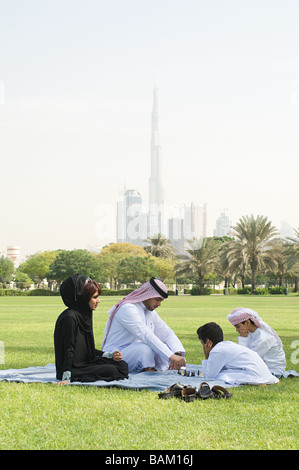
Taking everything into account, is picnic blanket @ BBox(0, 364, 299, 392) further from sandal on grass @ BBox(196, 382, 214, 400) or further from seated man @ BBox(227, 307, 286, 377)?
sandal on grass @ BBox(196, 382, 214, 400)

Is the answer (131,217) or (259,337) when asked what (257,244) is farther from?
(131,217)

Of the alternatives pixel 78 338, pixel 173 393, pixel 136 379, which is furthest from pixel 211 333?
pixel 78 338

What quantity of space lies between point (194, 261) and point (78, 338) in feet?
198

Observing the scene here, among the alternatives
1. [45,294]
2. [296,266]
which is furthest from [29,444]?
[45,294]

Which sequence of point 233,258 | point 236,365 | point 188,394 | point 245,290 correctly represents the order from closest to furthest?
point 188,394
point 236,365
point 233,258
point 245,290

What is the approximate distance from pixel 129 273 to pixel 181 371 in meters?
62.9

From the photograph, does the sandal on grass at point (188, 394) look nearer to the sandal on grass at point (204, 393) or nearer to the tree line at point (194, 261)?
the sandal on grass at point (204, 393)

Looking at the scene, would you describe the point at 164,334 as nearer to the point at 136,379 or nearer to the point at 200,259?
the point at 136,379

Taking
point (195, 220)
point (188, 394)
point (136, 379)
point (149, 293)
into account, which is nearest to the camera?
point (188, 394)

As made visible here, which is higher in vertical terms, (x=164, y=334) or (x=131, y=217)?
(x=131, y=217)

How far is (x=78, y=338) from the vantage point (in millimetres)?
7352

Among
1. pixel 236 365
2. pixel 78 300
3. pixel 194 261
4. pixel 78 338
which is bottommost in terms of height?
pixel 236 365

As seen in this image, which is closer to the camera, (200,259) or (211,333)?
(211,333)

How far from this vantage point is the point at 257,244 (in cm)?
6094
